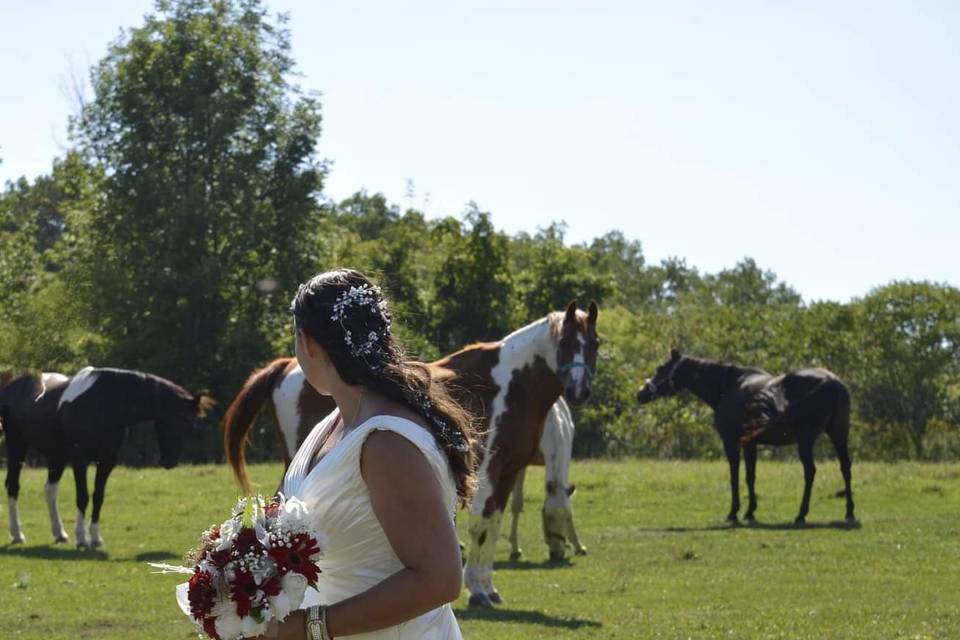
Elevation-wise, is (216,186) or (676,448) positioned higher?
(216,186)

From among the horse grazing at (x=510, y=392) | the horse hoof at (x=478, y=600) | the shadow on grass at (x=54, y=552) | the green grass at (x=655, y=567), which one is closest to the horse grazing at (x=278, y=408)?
the horse grazing at (x=510, y=392)

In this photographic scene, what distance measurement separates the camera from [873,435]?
31.5m

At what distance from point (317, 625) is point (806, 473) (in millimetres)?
16745

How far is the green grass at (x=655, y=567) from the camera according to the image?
1084 cm

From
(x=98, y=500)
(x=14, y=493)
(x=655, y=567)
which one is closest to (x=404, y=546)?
(x=655, y=567)

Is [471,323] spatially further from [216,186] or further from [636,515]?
[636,515]

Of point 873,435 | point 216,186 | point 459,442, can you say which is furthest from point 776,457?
point 459,442

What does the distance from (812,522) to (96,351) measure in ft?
93.7

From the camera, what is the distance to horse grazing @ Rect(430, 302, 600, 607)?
1177 cm

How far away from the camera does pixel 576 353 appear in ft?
38.6

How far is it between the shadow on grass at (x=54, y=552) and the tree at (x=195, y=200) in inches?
987

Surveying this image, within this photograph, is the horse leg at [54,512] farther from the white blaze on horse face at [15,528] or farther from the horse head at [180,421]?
the horse head at [180,421]

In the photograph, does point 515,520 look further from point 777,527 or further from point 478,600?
point 777,527

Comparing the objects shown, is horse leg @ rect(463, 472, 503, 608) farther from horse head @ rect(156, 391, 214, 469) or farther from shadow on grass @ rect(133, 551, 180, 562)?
horse head @ rect(156, 391, 214, 469)
